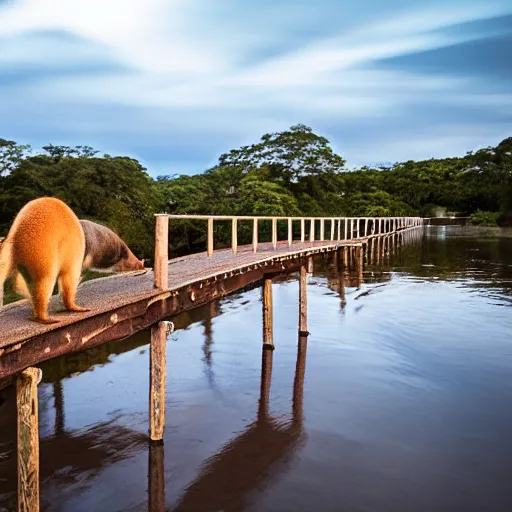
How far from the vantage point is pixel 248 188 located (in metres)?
37.8

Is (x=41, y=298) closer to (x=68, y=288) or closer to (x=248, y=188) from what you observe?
(x=68, y=288)

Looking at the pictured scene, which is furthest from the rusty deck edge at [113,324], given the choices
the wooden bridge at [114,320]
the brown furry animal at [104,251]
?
the brown furry animal at [104,251]

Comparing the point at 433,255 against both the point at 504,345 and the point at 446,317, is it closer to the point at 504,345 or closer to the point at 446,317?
the point at 446,317

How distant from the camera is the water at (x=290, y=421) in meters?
6.94

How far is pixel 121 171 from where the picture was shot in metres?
23.1

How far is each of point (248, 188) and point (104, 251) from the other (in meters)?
30.6

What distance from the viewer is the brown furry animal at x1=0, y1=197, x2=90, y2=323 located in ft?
17.6

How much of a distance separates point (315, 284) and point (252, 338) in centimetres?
976

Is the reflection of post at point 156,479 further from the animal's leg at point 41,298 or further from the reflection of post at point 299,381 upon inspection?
the animal's leg at point 41,298

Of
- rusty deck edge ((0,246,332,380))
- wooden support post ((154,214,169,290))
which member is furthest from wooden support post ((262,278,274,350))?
wooden support post ((154,214,169,290))

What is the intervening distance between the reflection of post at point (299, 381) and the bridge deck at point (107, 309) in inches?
86.6

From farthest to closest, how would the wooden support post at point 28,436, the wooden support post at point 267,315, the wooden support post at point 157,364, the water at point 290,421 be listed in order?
1. the wooden support post at point 267,315
2. the wooden support post at point 157,364
3. the water at point 290,421
4. the wooden support post at point 28,436

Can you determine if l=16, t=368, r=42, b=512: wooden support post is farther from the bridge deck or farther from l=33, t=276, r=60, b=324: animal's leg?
l=33, t=276, r=60, b=324: animal's leg

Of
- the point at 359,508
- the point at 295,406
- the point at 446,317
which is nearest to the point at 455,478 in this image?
the point at 359,508
